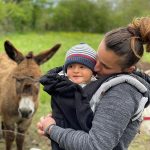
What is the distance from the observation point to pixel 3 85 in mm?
6543

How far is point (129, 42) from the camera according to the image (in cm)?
Result: 229

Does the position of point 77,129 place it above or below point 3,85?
above

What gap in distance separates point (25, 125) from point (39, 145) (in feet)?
2.36

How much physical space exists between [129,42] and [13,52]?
12.7 ft

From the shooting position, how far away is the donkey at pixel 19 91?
553cm

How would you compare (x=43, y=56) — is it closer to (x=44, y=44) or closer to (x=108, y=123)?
(x=108, y=123)

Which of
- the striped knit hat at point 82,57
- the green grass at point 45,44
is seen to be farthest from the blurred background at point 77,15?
the striped knit hat at point 82,57

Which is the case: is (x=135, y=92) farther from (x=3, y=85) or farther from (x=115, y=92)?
(x=3, y=85)

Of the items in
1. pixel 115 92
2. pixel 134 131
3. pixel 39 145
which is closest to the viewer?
pixel 115 92

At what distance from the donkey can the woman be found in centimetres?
310

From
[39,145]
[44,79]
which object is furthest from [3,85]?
[44,79]

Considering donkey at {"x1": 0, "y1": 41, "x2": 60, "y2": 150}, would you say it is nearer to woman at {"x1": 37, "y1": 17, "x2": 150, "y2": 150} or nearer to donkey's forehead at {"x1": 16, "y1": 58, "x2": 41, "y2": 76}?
donkey's forehead at {"x1": 16, "y1": 58, "x2": 41, "y2": 76}

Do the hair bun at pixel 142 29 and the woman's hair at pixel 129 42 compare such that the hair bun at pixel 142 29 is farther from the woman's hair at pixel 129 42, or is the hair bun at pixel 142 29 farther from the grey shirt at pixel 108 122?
the grey shirt at pixel 108 122

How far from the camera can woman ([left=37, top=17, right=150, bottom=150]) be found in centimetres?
215
